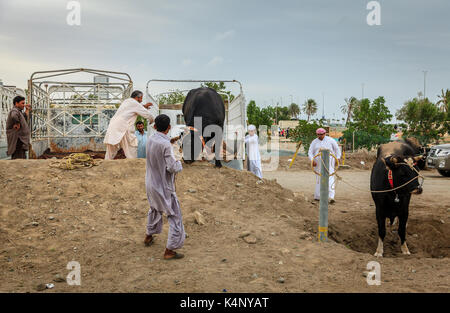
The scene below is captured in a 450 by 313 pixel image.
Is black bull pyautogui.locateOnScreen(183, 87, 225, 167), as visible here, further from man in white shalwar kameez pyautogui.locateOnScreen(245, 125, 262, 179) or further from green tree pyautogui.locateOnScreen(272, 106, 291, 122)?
green tree pyautogui.locateOnScreen(272, 106, 291, 122)

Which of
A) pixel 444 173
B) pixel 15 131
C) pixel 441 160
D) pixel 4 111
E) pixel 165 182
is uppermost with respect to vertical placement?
pixel 4 111

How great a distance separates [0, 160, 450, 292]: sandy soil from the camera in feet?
12.8

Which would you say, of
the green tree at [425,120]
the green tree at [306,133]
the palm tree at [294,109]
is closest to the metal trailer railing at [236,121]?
the green tree at [306,133]

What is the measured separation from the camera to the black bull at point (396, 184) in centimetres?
558

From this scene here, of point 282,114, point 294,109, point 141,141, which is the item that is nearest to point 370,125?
point 141,141

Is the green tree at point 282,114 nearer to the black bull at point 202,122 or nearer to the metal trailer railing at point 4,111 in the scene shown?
the metal trailer railing at point 4,111

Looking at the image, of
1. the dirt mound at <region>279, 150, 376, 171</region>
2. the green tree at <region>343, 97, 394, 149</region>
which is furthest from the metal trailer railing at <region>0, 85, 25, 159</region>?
the green tree at <region>343, 97, 394, 149</region>

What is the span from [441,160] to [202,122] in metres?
11.5

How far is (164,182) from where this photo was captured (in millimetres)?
4547

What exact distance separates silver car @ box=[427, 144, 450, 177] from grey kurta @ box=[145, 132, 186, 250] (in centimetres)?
1368

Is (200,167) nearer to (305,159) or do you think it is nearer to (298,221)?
(298,221)

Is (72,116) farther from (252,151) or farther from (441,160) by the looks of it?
(441,160)

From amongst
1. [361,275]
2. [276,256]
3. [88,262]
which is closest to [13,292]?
[88,262]
